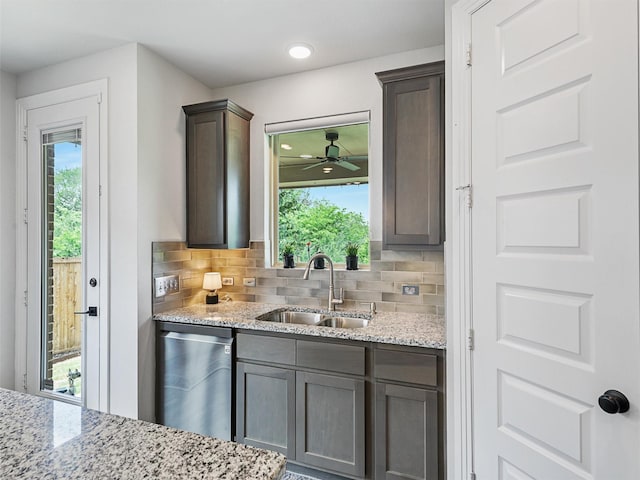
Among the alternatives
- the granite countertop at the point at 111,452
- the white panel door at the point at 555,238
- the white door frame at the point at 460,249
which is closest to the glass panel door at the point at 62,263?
the granite countertop at the point at 111,452

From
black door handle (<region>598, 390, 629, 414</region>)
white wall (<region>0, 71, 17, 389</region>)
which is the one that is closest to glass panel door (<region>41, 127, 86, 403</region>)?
white wall (<region>0, 71, 17, 389</region>)

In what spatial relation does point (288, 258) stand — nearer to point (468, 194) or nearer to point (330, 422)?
point (330, 422)

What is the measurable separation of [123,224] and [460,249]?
2.10 m

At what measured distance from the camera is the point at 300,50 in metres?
2.48

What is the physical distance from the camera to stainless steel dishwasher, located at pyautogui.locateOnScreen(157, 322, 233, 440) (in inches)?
89.3

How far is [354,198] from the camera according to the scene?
9.25ft

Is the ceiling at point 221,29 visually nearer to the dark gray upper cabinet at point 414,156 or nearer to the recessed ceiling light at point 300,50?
the recessed ceiling light at point 300,50

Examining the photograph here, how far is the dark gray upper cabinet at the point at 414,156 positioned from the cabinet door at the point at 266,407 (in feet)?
3.55

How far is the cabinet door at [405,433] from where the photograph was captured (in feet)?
5.96

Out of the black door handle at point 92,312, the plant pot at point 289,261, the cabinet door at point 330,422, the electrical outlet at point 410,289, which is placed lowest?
the cabinet door at point 330,422

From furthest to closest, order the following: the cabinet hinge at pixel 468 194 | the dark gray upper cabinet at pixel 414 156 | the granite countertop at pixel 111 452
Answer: the dark gray upper cabinet at pixel 414 156
the cabinet hinge at pixel 468 194
the granite countertop at pixel 111 452

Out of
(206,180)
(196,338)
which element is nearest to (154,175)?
(206,180)

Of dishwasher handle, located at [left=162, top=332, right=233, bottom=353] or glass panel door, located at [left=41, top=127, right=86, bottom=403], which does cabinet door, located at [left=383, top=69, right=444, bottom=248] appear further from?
glass panel door, located at [left=41, top=127, right=86, bottom=403]

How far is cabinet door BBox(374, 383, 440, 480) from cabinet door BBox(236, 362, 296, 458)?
0.52 m
